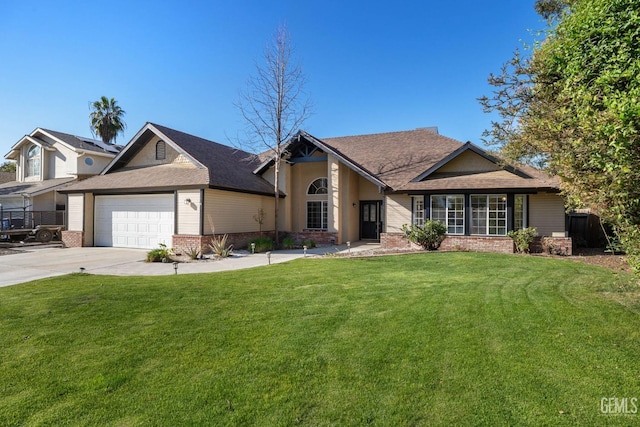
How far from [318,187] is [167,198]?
318 inches

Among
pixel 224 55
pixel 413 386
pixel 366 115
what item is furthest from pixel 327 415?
pixel 366 115

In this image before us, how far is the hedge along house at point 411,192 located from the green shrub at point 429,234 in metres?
0.97

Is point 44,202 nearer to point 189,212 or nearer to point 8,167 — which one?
point 189,212

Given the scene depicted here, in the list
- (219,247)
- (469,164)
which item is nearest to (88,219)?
(219,247)

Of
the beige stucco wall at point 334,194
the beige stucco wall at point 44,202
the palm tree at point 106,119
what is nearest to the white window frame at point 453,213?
the beige stucco wall at point 334,194

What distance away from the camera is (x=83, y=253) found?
14414 millimetres

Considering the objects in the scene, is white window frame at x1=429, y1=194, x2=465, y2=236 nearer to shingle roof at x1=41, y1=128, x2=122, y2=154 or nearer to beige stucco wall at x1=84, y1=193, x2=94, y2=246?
beige stucco wall at x1=84, y1=193, x2=94, y2=246

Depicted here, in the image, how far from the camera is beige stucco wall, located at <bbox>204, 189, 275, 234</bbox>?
14.7m

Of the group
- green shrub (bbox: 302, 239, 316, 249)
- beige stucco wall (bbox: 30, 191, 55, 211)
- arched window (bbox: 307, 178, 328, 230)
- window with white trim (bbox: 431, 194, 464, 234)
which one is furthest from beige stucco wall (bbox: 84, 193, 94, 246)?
window with white trim (bbox: 431, 194, 464, 234)

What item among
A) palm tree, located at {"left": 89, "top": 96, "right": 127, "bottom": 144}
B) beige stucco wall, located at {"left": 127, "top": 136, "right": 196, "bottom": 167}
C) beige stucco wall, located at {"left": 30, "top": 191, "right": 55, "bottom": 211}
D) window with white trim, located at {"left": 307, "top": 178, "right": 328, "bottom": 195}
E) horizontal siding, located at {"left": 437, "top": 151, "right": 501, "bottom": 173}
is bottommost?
beige stucco wall, located at {"left": 30, "top": 191, "right": 55, "bottom": 211}

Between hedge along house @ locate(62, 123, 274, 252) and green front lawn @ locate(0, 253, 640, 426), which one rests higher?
hedge along house @ locate(62, 123, 274, 252)

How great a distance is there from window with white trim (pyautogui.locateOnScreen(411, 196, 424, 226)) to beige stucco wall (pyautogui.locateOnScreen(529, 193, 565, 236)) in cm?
449

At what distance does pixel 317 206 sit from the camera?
19.2 metres

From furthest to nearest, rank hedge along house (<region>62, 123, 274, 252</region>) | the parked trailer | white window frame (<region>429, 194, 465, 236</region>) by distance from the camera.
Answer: the parked trailer
white window frame (<region>429, 194, 465, 236</region>)
hedge along house (<region>62, 123, 274, 252</region>)
